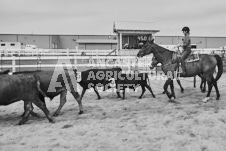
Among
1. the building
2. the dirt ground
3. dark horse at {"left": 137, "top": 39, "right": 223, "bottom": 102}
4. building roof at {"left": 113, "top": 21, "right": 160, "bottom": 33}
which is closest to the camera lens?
the dirt ground

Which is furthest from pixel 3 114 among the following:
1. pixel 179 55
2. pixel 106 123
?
pixel 179 55

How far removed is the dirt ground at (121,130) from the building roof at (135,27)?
18165 millimetres

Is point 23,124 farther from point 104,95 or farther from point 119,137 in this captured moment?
point 104,95

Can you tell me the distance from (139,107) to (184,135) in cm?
263

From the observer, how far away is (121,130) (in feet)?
14.9

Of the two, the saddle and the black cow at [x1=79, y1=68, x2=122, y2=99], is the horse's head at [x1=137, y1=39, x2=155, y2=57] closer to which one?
the saddle

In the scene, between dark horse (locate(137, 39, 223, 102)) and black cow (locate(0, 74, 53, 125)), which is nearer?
black cow (locate(0, 74, 53, 125))

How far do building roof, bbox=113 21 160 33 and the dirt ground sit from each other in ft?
59.6

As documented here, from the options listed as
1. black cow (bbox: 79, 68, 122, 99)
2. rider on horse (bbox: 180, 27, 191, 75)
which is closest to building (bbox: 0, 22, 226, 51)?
black cow (bbox: 79, 68, 122, 99)

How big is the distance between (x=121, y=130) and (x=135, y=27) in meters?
21.1

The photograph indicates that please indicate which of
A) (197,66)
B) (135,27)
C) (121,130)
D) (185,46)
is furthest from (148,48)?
(135,27)

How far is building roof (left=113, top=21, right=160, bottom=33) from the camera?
23891mm

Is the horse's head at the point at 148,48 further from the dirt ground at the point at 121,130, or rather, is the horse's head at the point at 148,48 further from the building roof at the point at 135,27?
the building roof at the point at 135,27

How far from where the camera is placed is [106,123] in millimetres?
5066
